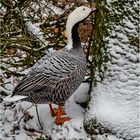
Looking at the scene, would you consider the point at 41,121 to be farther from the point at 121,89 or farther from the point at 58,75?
the point at 121,89

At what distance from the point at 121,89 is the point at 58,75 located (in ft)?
2.22

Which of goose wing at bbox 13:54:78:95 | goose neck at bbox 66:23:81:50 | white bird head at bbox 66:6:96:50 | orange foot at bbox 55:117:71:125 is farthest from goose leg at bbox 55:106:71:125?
white bird head at bbox 66:6:96:50

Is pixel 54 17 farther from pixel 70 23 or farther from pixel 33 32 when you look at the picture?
pixel 70 23

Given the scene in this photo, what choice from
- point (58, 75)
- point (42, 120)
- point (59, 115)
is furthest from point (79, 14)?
point (42, 120)

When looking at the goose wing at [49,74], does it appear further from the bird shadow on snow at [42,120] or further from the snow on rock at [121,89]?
the snow on rock at [121,89]

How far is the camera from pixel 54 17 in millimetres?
5680

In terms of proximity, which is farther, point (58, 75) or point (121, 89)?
point (58, 75)

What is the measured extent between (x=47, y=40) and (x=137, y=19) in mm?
2149

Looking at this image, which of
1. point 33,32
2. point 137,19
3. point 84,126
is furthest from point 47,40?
point 137,19

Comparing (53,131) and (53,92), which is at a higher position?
(53,92)

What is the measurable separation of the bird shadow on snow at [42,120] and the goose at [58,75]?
0.78 feet

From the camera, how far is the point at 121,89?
3.41 metres

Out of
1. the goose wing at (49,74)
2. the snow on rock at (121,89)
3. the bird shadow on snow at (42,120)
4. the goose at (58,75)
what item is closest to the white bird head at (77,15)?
the goose at (58,75)

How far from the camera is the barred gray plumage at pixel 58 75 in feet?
12.6
